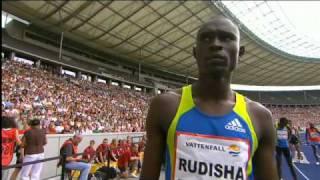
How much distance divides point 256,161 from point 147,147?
0.49m

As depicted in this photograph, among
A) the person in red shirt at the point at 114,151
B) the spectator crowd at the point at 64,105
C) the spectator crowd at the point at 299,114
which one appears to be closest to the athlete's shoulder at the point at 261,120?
the spectator crowd at the point at 64,105

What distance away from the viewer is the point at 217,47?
1.39 metres

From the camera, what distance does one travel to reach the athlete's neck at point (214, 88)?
1.48 m

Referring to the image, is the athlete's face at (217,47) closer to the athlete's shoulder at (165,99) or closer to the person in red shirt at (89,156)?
the athlete's shoulder at (165,99)

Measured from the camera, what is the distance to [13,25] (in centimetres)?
2308

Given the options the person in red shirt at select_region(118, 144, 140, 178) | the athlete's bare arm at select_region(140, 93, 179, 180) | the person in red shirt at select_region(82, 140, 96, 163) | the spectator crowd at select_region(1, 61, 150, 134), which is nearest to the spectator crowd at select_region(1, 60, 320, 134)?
the spectator crowd at select_region(1, 61, 150, 134)

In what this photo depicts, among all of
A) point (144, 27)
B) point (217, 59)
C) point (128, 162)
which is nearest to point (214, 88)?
point (217, 59)

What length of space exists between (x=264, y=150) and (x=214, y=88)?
36 cm

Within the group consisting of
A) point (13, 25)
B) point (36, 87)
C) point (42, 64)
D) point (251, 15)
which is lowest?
point (36, 87)

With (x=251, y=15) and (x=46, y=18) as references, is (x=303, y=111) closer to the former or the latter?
(x=251, y=15)

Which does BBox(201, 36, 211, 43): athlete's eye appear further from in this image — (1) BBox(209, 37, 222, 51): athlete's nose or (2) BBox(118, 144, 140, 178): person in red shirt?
(2) BBox(118, 144, 140, 178): person in red shirt

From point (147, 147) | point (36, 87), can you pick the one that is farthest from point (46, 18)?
point (147, 147)

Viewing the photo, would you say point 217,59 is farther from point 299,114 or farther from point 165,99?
point 299,114

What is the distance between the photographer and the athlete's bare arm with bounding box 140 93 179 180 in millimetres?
1488
